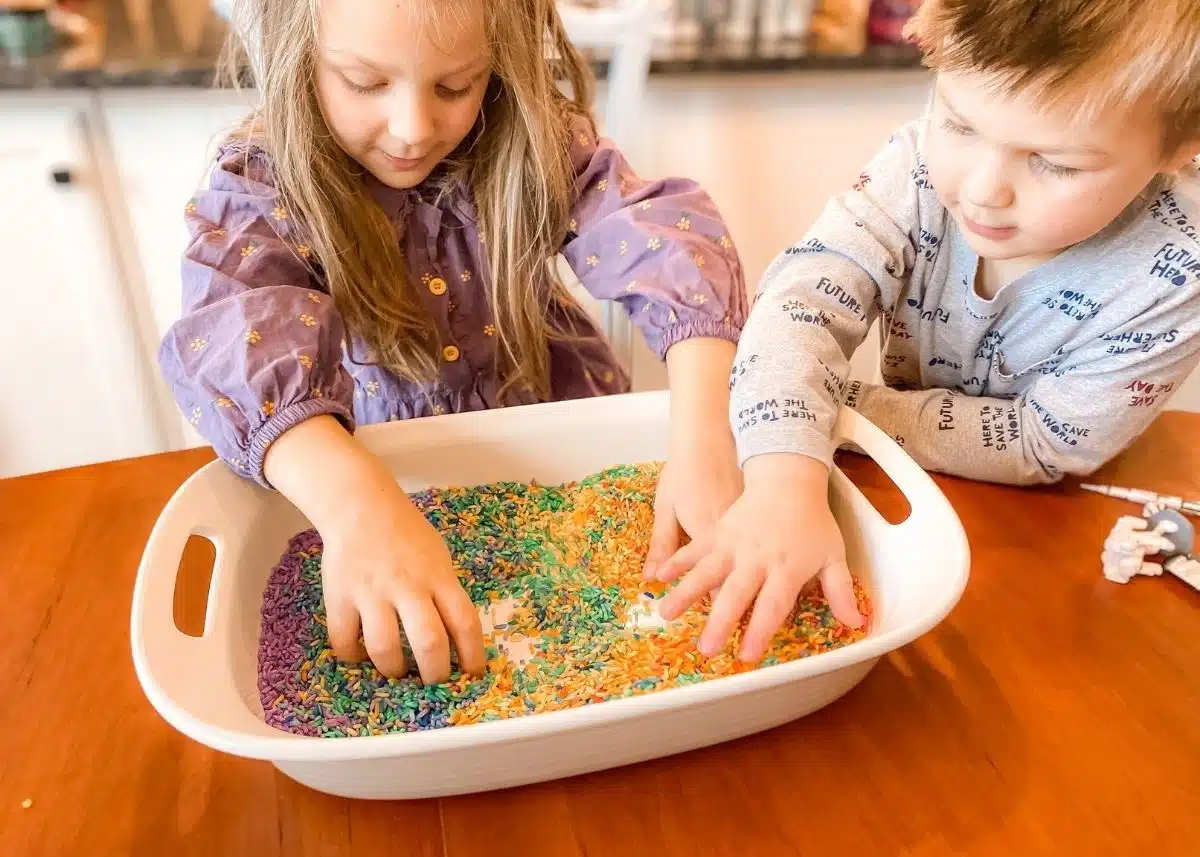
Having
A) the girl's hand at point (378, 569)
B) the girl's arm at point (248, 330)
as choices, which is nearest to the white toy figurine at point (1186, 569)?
the girl's hand at point (378, 569)

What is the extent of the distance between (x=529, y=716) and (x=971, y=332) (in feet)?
1.94

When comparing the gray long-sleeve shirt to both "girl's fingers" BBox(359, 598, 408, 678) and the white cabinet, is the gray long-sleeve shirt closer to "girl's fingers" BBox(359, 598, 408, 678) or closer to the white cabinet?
"girl's fingers" BBox(359, 598, 408, 678)

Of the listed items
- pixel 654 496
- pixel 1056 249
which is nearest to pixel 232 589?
pixel 654 496

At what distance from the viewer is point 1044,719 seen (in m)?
0.56

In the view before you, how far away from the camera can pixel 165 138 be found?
4.59ft

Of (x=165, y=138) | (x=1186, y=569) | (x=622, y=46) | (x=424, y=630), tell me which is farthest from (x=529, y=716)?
(x=165, y=138)

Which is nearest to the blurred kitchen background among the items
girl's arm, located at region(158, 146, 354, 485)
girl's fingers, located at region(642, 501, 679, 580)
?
girl's arm, located at region(158, 146, 354, 485)

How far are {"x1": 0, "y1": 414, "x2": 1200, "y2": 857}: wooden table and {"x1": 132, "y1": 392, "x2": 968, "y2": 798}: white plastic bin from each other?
0.07 ft

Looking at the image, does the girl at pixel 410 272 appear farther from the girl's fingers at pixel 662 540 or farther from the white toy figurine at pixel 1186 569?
the white toy figurine at pixel 1186 569

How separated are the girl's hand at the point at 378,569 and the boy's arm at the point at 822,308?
0.25 meters

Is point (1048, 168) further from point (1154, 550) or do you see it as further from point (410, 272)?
point (410, 272)

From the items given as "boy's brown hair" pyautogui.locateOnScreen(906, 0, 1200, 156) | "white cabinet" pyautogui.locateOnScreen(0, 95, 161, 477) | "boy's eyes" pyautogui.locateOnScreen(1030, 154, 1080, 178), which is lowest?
"white cabinet" pyautogui.locateOnScreen(0, 95, 161, 477)

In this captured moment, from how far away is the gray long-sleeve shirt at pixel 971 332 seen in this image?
0.73 meters

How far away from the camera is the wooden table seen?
50cm
